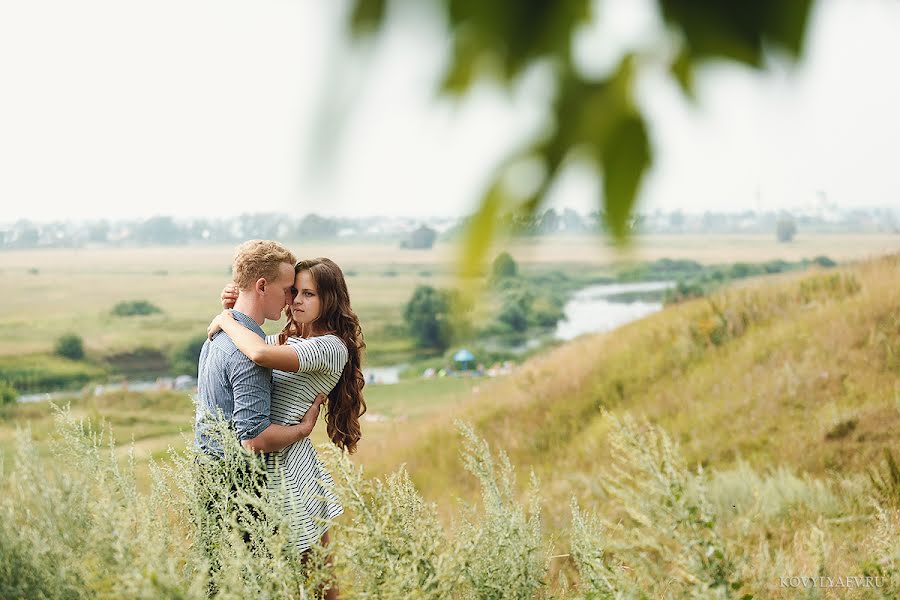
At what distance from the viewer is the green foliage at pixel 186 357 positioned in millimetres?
20328

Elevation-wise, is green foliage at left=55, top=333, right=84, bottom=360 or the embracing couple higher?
the embracing couple

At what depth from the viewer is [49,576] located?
1.94 m

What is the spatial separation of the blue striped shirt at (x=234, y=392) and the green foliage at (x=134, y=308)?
23457mm

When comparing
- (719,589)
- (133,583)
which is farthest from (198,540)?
(719,589)

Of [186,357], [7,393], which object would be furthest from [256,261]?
[186,357]

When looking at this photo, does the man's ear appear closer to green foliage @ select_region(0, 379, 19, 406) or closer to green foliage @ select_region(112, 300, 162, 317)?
green foliage @ select_region(0, 379, 19, 406)

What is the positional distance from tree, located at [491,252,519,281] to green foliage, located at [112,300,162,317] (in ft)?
84.6

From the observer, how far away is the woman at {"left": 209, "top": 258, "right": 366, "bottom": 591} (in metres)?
2.65

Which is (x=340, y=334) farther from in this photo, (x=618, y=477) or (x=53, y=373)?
(x=53, y=373)

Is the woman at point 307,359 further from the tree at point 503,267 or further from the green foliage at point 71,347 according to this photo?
the green foliage at point 71,347

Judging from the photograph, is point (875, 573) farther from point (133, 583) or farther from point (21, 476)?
point (21, 476)

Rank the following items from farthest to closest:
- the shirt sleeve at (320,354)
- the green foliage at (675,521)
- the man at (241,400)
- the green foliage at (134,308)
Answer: the green foliage at (134,308) → the shirt sleeve at (320,354) → the man at (241,400) → the green foliage at (675,521)

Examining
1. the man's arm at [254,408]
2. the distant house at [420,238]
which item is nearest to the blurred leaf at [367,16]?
the distant house at [420,238]

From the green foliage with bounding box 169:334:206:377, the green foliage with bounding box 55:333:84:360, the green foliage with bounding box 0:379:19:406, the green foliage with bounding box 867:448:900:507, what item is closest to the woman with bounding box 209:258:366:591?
the green foliage with bounding box 867:448:900:507
